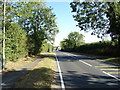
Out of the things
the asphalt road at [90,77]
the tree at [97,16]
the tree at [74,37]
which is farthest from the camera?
the tree at [74,37]

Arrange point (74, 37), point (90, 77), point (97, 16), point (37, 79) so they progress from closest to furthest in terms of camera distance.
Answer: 1. point (37, 79)
2. point (90, 77)
3. point (97, 16)
4. point (74, 37)

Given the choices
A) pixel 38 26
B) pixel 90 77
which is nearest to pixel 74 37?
pixel 38 26

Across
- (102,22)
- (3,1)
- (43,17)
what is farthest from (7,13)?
(43,17)

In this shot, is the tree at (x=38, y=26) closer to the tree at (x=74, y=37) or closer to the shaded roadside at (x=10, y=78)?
the shaded roadside at (x=10, y=78)

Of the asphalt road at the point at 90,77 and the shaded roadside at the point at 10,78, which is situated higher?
the shaded roadside at the point at 10,78

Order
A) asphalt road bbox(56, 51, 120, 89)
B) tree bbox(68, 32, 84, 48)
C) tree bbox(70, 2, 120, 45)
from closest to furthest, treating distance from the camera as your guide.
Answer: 1. asphalt road bbox(56, 51, 120, 89)
2. tree bbox(70, 2, 120, 45)
3. tree bbox(68, 32, 84, 48)

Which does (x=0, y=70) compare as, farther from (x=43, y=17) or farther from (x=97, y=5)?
(x=43, y=17)

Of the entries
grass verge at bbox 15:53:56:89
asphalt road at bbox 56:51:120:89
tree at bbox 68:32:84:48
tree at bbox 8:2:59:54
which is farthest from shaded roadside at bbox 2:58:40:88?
tree at bbox 68:32:84:48

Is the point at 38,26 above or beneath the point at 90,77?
above

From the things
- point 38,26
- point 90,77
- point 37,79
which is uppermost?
point 38,26

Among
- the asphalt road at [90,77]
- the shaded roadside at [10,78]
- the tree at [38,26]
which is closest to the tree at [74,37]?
the tree at [38,26]

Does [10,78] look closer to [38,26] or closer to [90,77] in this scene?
[90,77]

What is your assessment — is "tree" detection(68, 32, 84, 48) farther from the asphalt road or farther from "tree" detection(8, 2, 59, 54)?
the asphalt road

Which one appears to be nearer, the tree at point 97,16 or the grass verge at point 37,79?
the grass verge at point 37,79
